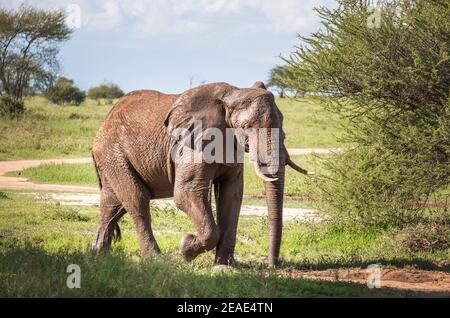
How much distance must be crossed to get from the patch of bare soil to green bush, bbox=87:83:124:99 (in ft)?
166

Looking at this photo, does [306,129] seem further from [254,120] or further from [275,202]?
[275,202]

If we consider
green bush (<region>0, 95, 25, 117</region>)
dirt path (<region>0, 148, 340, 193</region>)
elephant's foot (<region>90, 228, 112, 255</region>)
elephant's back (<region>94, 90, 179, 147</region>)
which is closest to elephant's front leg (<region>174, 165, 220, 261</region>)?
elephant's back (<region>94, 90, 179, 147</region>)

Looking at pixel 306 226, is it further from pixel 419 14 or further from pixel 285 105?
pixel 285 105

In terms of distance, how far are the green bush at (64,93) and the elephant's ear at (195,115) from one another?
36254 millimetres

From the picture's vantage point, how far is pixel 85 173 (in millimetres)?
21078

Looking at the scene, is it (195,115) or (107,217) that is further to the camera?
(107,217)

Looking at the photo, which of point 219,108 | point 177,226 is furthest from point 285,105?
point 219,108

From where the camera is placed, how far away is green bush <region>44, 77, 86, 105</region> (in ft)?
149

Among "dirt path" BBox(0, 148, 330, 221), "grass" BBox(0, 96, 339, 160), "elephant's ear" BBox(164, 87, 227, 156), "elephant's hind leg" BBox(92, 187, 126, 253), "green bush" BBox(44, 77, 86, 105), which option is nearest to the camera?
"elephant's ear" BBox(164, 87, 227, 156)

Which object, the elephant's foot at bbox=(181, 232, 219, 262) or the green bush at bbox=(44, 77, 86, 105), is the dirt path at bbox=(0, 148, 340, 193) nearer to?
the elephant's foot at bbox=(181, 232, 219, 262)

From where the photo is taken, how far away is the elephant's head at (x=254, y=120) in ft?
28.1

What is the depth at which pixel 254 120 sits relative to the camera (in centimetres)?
872

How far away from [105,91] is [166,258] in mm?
52226

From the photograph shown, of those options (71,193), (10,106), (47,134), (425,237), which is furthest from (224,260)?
(10,106)
